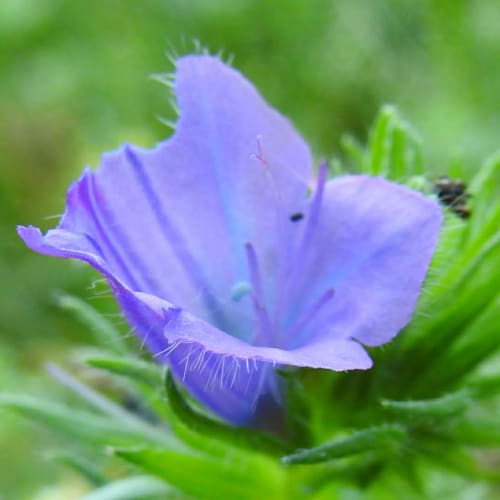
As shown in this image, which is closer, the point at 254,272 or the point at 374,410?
the point at 254,272

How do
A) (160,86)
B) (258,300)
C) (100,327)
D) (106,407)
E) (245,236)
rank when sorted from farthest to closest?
1. (160,86)
2. (106,407)
3. (100,327)
4. (245,236)
5. (258,300)

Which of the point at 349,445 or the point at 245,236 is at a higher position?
the point at 245,236

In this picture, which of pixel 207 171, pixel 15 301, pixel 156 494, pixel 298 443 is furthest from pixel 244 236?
pixel 15 301

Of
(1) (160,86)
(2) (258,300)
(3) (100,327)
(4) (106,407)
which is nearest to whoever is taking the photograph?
(2) (258,300)

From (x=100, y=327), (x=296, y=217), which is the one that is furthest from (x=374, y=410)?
(x=100, y=327)

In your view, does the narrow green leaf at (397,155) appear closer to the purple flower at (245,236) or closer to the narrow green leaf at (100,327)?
the purple flower at (245,236)

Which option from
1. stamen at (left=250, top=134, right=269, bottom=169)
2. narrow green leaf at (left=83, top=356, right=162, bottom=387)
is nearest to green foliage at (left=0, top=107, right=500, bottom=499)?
narrow green leaf at (left=83, top=356, right=162, bottom=387)

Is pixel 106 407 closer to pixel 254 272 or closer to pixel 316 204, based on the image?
pixel 254 272

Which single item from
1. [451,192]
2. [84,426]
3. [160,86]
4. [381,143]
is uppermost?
[160,86]
